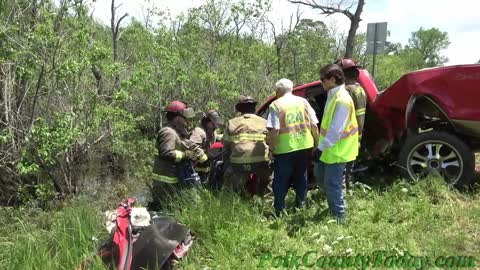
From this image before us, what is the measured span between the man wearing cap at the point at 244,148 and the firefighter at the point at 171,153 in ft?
1.54

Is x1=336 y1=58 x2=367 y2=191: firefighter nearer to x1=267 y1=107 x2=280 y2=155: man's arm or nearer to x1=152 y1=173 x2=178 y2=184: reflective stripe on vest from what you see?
x1=267 y1=107 x2=280 y2=155: man's arm

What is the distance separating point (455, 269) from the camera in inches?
145

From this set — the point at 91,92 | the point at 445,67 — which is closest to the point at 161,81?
the point at 91,92

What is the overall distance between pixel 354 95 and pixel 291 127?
3.50 ft

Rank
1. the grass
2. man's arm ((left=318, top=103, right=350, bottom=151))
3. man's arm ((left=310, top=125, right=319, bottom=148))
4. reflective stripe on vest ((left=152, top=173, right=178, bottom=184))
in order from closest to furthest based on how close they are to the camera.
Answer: the grass < man's arm ((left=318, top=103, right=350, bottom=151)) < man's arm ((left=310, top=125, right=319, bottom=148)) < reflective stripe on vest ((left=152, top=173, right=178, bottom=184))

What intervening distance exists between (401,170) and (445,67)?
4.34 feet

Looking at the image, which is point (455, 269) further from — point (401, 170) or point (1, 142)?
point (1, 142)

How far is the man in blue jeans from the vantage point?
4812mm

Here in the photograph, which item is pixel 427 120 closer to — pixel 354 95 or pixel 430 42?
pixel 354 95

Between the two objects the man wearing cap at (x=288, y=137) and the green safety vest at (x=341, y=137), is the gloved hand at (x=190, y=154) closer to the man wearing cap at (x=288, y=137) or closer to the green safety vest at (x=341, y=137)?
the man wearing cap at (x=288, y=137)

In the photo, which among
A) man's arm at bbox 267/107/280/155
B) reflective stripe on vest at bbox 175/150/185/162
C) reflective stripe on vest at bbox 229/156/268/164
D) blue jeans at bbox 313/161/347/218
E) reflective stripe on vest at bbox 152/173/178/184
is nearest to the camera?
blue jeans at bbox 313/161/347/218

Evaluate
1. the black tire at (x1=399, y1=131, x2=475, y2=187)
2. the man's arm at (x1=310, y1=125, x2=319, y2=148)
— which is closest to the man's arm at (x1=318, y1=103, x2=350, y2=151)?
the man's arm at (x1=310, y1=125, x2=319, y2=148)

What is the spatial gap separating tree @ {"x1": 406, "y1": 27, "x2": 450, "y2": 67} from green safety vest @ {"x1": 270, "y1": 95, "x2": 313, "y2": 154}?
66.8 m

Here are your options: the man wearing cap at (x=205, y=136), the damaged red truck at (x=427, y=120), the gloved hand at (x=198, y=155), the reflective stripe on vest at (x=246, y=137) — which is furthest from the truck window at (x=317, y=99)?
the gloved hand at (x=198, y=155)
